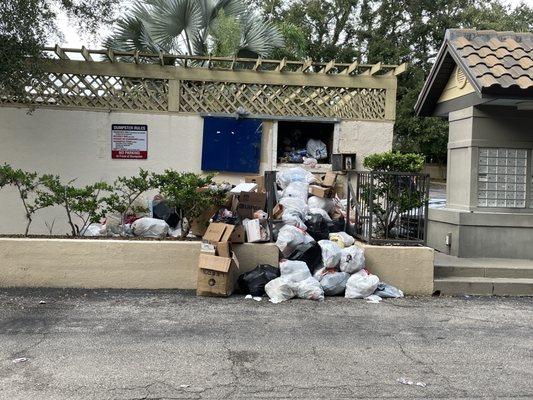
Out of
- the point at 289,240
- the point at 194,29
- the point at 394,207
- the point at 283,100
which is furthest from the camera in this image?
the point at 194,29

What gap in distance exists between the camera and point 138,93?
991 centimetres

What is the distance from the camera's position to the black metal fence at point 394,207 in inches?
314

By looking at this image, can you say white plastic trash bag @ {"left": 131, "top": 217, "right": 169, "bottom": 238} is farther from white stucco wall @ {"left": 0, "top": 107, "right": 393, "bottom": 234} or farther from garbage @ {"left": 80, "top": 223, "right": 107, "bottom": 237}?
white stucco wall @ {"left": 0, "top": 107, "right": 393, "bottom": 234}

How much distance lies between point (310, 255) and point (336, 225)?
1171 mm

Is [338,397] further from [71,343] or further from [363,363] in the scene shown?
[71,343]

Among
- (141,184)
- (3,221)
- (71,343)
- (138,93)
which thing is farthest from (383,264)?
(3,221)

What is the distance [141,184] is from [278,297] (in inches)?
100

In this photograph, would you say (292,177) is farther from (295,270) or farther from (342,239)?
(295,270)

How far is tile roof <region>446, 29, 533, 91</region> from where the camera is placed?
790cm

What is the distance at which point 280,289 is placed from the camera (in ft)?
23.5

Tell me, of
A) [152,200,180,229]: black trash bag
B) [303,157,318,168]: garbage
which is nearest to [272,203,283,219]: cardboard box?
[152,200,180,229]: black trash bag

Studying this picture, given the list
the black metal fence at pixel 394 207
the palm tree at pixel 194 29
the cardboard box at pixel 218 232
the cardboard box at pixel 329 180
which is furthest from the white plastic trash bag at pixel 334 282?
the palm tree at pixel 194 29

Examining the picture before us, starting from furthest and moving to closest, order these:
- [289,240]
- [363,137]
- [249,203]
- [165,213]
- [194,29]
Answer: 1. [194,29]
2. [363,137]
3. [165,213]
4. [249,203]
5. [289,240]

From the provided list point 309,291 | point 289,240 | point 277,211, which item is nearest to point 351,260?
point 309,291
